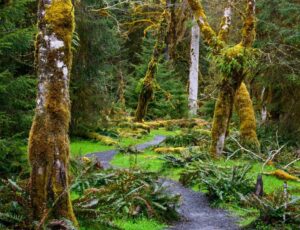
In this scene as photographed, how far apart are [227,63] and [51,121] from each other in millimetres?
8539

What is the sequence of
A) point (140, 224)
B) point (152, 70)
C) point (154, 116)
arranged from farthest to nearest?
point (154, 116)
point (152, 70)
point (140, 224)

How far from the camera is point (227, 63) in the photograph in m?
13.7

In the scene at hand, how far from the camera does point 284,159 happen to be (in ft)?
49.4

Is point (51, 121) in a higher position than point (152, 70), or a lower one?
lower

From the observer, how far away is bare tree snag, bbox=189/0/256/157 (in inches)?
541

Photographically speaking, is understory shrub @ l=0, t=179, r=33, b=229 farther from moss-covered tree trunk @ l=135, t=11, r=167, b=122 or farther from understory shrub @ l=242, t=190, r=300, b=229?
moss-covered tree trunk @ l=135, t=11, r=167, b=122

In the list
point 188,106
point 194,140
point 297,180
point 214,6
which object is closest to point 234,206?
point 297,180

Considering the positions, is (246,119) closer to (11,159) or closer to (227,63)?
(227,63)

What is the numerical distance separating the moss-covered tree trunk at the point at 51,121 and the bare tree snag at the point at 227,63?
817 centimetres

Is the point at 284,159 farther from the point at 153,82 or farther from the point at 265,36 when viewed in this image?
the point at 153,82

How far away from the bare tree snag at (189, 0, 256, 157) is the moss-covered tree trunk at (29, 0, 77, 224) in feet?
26.8

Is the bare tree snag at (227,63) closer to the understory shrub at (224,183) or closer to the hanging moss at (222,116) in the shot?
the hanging moss at (222,116)

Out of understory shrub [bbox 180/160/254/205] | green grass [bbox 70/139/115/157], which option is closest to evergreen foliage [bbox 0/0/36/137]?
understory shrub [bbox 180/160/254/205]

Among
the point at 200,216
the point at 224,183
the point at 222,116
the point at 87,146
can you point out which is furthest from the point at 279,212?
the point at 87,146
